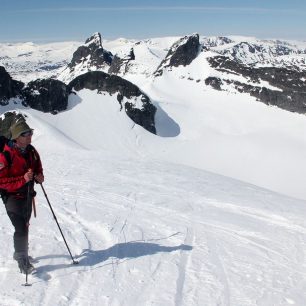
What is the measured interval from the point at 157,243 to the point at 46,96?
76.9 m

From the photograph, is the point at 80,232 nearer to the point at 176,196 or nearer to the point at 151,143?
the point at 176,196

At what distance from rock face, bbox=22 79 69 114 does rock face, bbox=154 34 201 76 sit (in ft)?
174

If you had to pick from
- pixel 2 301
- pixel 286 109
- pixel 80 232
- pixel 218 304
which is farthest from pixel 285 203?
pixel 286 109

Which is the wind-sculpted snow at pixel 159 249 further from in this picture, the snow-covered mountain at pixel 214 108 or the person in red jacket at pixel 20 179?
the snow-covered mountain at pixel 214 108

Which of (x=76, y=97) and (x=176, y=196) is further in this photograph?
(x=76, y=97)

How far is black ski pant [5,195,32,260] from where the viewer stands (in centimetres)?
763

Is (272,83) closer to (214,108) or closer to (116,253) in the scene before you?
(214,108)

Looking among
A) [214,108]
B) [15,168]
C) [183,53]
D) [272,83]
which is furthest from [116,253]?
[183,53]

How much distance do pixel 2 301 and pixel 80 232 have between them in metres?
4.02

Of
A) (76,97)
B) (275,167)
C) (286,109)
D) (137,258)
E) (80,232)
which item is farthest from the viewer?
(286,109)

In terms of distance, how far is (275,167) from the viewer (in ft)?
233

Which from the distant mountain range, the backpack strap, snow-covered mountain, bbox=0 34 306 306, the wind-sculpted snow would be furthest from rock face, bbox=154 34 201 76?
the backpack strap

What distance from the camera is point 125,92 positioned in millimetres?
92750

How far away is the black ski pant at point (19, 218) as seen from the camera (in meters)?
7.63
